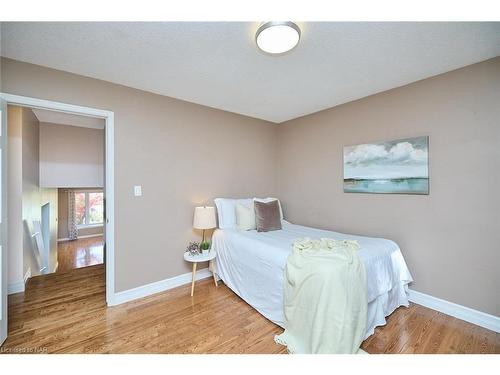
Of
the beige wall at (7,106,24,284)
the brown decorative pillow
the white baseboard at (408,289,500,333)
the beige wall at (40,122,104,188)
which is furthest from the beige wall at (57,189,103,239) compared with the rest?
the white baseboard at (408,289,500,333)

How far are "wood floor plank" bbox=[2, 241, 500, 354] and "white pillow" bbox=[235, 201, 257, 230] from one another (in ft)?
2.70

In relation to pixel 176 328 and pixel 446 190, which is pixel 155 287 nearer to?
pixel 176 328

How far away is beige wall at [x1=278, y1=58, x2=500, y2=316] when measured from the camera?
6.15 feet

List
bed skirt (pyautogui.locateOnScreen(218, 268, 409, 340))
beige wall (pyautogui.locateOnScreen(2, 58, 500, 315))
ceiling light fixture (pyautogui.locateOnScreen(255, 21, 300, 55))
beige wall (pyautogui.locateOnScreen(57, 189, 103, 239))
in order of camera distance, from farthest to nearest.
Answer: beige wall (pyautogui.locateOnScreen(57, 189, 103, 239)) < beige wall (pyautogui.locateOnScreen(2, 58, 500, 315)) < bed skirt (pyautogui.locateOnScreen(218, 268, 409, 340)) < ceiling light fixture (pyautogui.locateOnScreen(255, 21, 300, 55))

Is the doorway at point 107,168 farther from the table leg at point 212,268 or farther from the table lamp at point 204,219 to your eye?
the table leg at point 212,268

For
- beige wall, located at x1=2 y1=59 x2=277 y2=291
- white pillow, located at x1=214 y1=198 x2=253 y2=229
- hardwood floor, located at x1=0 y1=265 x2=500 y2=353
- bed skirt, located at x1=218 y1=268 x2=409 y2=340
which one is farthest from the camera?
white pillow, located at x1=214 y1=198 x2=253 y2=229

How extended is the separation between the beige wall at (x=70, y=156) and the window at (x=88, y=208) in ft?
12.8

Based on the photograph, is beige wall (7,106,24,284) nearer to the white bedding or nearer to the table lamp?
the table lamp

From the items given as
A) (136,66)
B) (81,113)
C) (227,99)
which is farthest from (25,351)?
(227,99)

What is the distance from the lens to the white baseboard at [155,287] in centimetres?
231

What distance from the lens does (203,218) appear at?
8.64ft

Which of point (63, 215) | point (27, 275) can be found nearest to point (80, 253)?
point (63, 215)

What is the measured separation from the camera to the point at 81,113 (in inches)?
84.5
